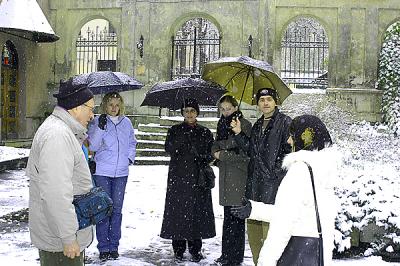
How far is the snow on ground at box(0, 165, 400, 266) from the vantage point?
6166 millimetres

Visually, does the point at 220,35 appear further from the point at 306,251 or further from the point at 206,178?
the point at 306,251

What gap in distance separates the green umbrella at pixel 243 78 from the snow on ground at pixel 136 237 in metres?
1.83

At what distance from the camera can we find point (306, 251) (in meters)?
3.25

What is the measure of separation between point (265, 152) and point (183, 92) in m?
1.69

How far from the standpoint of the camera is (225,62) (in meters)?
5.87

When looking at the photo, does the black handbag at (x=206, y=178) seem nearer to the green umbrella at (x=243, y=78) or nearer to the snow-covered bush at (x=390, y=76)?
the green umbrella at (x=243, y=78)

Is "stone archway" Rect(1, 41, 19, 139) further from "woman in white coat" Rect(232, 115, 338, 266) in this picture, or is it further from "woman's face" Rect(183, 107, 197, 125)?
"woman in white coat" Rect(232, 115, 338, 266)

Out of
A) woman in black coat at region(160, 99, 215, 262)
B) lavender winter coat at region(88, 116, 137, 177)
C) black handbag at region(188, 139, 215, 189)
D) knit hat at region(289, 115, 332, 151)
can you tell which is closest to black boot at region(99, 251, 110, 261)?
woman in black coat at region(160, 99, 215, 262)

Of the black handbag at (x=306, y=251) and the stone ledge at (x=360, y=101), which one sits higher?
the stone ledge at (x=360, y=101)

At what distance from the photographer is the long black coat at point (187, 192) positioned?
6.19 m

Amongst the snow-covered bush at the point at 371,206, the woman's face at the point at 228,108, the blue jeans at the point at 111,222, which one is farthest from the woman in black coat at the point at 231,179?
the blue jeans at the point at 111,222

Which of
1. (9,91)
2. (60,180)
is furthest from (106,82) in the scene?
(9,91)

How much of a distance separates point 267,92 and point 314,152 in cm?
207

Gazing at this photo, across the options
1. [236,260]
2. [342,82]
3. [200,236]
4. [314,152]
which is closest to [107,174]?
[200,236]
